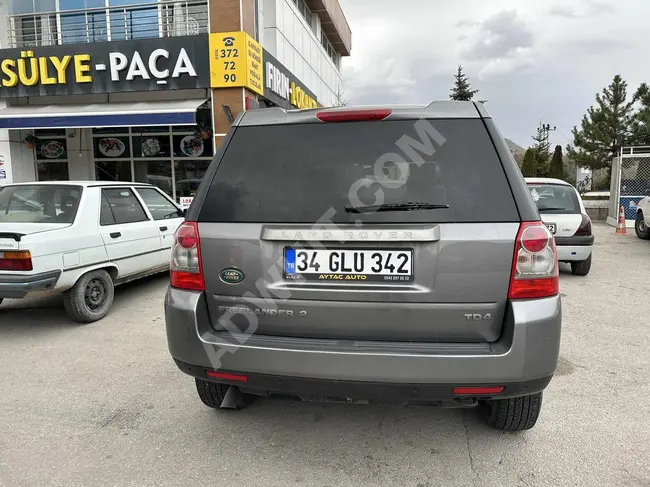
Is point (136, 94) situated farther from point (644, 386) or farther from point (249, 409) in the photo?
point (644, 386)

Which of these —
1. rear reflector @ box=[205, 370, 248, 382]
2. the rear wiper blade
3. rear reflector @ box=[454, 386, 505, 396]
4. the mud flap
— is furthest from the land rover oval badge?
rear reflector @ box=[454, 386, 505, 396]

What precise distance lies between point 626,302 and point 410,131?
4926 mm

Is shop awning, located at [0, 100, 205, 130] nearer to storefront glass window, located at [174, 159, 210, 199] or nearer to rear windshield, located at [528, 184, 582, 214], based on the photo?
storefront glass window, located at [174, 159, 210, 199]

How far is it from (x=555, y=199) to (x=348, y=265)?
6.07 meters

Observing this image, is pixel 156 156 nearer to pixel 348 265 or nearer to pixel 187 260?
pixel 187 260

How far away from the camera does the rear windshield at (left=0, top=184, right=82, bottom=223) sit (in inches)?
199

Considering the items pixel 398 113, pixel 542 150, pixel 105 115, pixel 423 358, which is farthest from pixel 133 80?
pixel 542 150

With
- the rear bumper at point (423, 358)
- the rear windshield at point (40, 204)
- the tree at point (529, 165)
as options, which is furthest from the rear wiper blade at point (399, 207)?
the tree at point (529, 165)

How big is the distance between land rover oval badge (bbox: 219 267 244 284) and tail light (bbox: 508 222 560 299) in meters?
1.27

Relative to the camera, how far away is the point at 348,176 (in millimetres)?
2260

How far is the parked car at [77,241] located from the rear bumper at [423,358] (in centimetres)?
305

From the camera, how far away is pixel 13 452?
2615mm

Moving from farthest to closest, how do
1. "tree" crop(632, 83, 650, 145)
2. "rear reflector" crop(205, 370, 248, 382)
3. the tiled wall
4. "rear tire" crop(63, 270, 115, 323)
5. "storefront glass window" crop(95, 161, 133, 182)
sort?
"tree" crop(632, 83, 650, 145)
"storefront glass window" crop(95, 161, 133, 182)
the tiled wall
"rear tire" crop(63, 270, 115, 323)
"rear reflector" crop(205, 370, 248, 382)

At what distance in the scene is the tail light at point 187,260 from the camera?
7.70 ft
